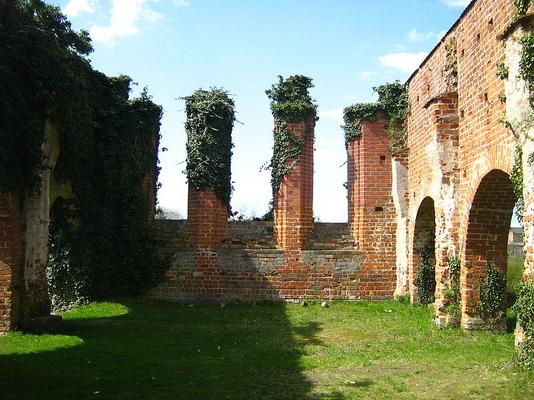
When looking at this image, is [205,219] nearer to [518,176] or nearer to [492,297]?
[492,297]

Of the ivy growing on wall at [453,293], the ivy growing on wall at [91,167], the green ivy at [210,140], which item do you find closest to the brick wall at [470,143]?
the ivy growing on wall at [453,293]

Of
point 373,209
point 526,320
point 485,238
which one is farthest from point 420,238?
point 526,320

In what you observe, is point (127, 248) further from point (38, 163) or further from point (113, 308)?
point (38, 163)

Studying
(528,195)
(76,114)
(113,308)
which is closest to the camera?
(528,195)

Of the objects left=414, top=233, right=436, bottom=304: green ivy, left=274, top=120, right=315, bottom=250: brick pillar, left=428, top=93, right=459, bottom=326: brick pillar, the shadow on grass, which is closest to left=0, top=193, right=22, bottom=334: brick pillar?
the shadow on grass

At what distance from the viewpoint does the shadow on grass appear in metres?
6.00

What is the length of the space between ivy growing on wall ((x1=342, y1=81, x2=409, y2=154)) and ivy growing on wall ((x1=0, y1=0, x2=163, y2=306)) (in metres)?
5.31

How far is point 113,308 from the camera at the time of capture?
12.3 m

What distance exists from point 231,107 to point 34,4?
5.43m

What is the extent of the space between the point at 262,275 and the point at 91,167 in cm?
492

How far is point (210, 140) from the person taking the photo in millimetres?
14055

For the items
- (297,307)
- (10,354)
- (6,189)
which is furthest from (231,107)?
(10,354)

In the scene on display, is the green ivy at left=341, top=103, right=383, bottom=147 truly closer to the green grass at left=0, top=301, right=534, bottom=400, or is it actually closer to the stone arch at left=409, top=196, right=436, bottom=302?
the stone arch at left=409, top=196, right=436, bottom=302

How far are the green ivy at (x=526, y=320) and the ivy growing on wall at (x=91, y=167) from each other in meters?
7.64
